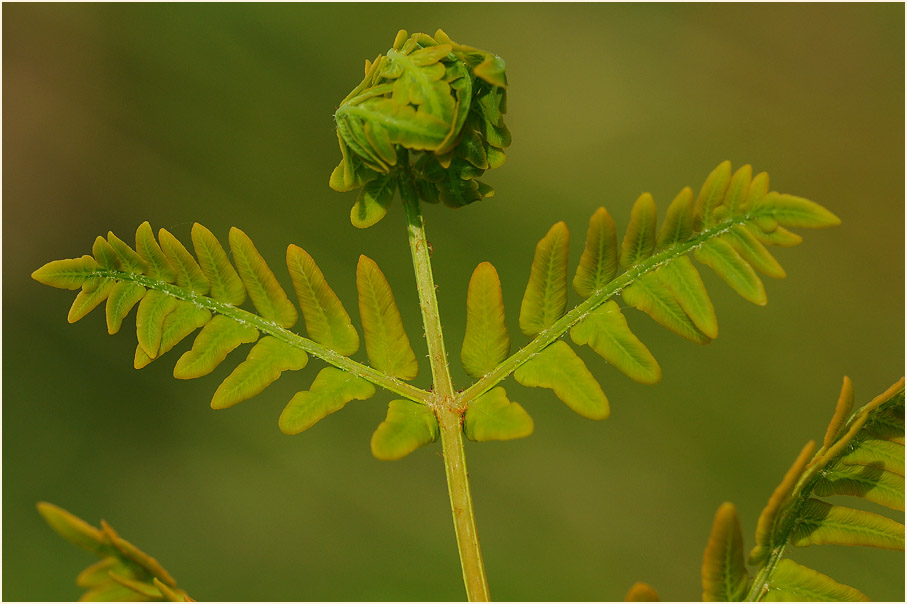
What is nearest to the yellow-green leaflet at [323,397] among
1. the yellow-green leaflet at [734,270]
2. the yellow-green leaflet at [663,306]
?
the yellow-green leaflet at [663,306]

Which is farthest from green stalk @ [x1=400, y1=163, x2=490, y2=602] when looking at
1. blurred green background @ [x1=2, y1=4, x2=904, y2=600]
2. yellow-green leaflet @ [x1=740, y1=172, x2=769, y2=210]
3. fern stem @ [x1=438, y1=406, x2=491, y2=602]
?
blurred green background @ [x1=2, y1=4, x2=904, y2=600]

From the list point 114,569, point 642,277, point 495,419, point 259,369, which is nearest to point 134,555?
point 114,569

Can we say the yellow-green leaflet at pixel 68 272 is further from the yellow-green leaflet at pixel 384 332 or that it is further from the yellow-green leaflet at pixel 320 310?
the yellow-green leaflet at pixel 384 332

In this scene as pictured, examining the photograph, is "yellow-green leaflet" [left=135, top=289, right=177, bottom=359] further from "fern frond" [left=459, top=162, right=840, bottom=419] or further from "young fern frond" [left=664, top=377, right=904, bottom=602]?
"young fern frond" [left=664, top=377, right=904, bottom=602]

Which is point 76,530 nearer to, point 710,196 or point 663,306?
point 663,306

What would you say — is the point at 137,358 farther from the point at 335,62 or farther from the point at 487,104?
the point at 335,62

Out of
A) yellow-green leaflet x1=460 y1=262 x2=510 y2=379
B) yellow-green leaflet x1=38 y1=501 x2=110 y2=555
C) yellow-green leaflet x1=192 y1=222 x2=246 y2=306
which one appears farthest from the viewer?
yellow-green leaflet x1=192 y1=222 x2=246 y2=306
